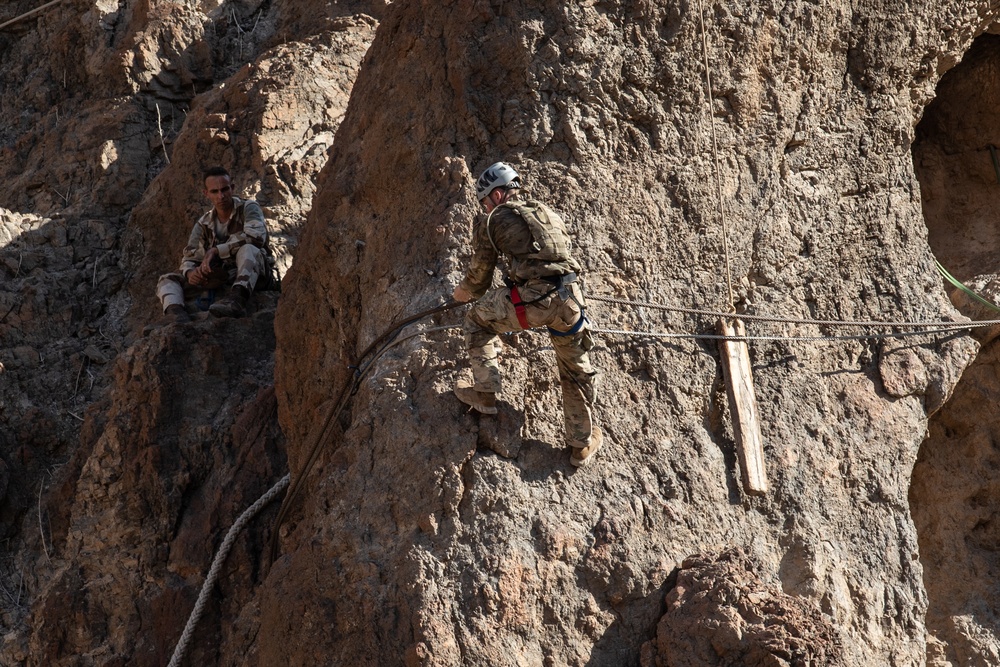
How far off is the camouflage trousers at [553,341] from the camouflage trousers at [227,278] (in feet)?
9.24

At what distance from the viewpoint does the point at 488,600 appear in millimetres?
4738

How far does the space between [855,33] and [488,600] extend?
13.4 ft

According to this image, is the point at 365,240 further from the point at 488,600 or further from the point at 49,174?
the point at 49,174

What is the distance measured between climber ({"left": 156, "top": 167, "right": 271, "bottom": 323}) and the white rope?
1.72m

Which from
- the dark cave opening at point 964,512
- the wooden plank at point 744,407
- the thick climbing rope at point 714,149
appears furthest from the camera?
the dark cave opening at point 964,512

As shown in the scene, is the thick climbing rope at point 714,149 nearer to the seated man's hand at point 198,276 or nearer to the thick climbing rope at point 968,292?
the thick climbing rope at point 968,292

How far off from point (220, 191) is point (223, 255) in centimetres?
43

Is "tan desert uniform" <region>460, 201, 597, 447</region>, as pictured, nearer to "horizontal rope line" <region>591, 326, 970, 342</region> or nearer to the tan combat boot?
the tan combat boot

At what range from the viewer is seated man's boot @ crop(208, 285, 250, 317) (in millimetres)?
7254

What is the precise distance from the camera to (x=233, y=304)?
23.9ft

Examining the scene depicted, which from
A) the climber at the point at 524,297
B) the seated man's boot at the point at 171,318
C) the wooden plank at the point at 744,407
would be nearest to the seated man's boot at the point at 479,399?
the climber at the point at 524,297

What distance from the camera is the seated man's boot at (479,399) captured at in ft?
16.6

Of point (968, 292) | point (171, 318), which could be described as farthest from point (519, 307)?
point (968, 292)

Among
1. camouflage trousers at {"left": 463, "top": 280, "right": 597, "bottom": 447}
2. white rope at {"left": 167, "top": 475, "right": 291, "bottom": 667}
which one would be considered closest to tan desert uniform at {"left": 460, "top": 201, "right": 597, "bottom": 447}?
camouflage trousers at {"left": 463, "top": 280, "right": 597, "bottom": 447}
